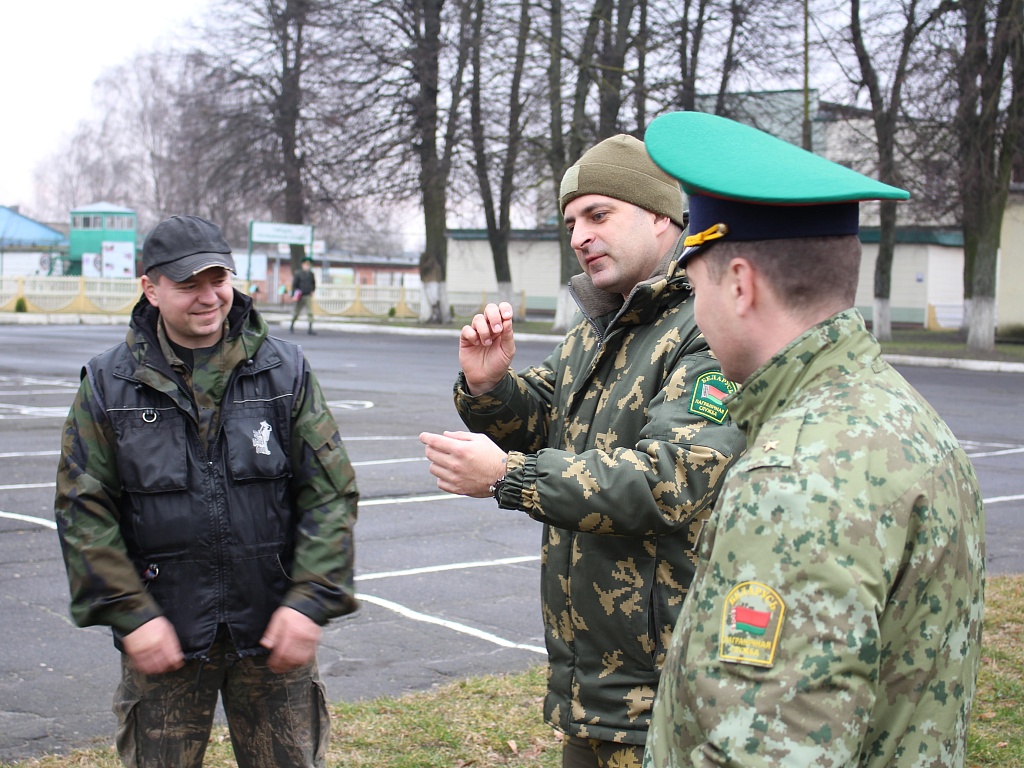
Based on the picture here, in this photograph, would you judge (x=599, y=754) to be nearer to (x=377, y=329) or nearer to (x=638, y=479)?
(x=638, y=479)

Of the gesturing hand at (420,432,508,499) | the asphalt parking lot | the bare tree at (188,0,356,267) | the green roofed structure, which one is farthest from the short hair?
the green roofed structure

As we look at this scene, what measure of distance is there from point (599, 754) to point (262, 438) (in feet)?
4.22

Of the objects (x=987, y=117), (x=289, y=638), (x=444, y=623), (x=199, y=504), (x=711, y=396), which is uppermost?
(x=987, y=117)

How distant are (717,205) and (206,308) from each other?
2.02 m

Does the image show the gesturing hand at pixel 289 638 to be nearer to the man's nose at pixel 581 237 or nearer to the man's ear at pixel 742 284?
the man's nose at pixel 581 237

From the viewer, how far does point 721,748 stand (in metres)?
1.49

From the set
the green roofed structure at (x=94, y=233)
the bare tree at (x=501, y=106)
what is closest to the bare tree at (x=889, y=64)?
the bare tree at (x=501, y=106)

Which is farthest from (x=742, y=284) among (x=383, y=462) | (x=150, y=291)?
(x=383, y=462)

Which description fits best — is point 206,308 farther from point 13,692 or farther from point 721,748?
point 13,692

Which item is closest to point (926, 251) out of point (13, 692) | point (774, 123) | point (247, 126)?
point (774, 123)

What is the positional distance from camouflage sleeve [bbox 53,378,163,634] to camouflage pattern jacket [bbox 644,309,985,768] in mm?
1860

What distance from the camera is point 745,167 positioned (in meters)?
1.68

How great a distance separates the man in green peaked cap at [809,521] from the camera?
147 centimetres

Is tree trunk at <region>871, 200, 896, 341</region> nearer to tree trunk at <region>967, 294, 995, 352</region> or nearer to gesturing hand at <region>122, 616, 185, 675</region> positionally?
tree trunk at <region>967, 294, 995, 352</region>
